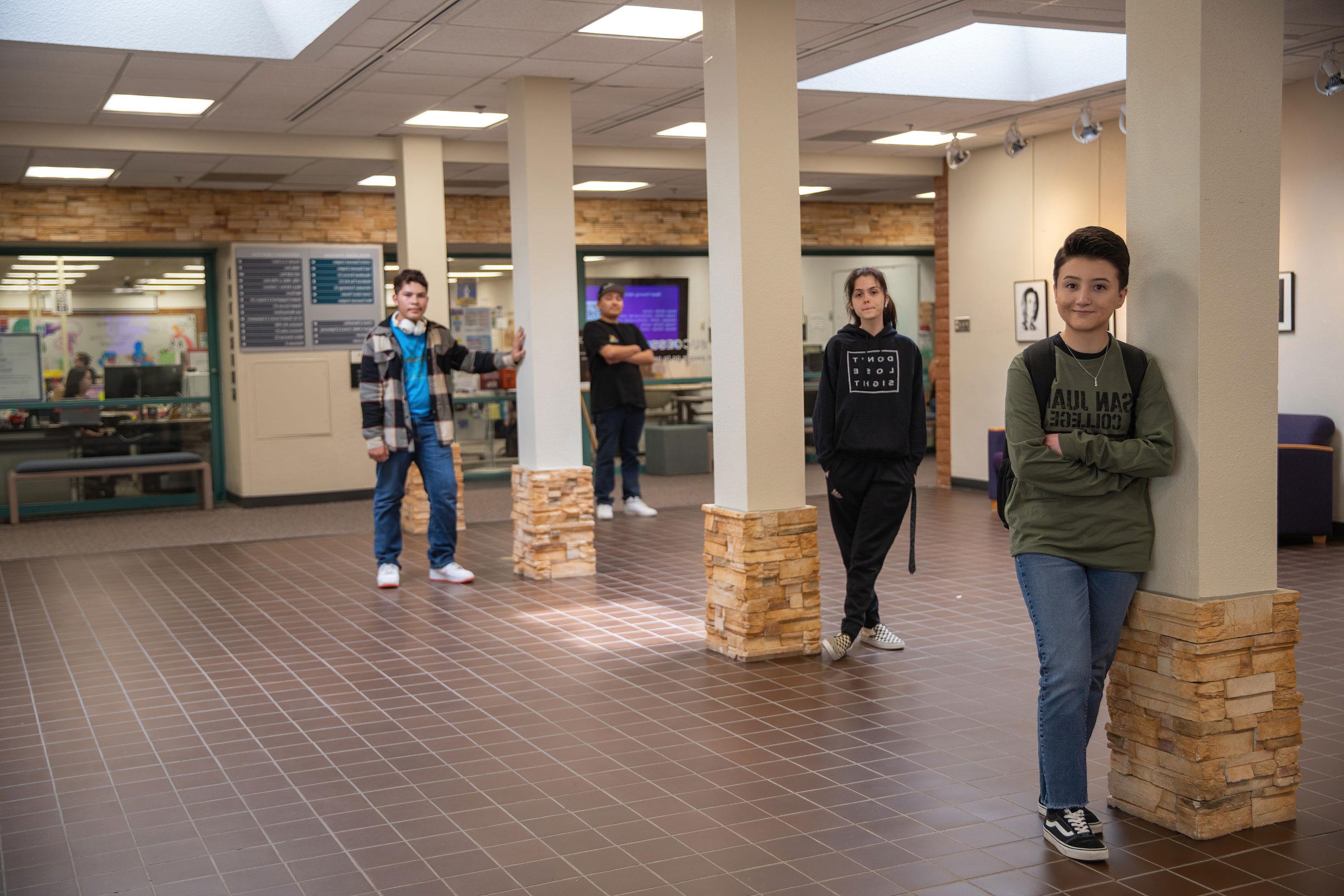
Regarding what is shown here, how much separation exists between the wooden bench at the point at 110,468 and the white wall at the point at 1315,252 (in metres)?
9.53

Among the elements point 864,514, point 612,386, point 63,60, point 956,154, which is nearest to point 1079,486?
point 864,514

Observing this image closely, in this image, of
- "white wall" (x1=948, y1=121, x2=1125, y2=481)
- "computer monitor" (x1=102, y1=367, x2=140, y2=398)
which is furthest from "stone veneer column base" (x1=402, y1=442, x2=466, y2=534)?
"white wall" (x1=948, y1=121, x2=1125, y2=481)

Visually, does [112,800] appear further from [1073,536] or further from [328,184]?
[328,184]

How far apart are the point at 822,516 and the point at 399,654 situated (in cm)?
531

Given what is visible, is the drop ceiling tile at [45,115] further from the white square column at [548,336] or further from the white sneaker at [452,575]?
A: the white sneaker at [452,575]

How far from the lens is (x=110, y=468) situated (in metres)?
11.6

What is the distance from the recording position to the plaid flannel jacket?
23.4 feet

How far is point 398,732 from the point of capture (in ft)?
14.8

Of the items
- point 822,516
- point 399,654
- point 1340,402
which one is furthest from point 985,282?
point 399,654

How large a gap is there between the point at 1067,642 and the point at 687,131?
7.55 metres

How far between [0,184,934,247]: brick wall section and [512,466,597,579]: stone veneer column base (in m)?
5.71

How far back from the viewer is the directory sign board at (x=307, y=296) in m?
12.0

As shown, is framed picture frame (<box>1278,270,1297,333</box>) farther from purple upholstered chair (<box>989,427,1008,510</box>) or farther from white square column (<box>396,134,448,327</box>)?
white square column (<box>396,134,448,327</box>)

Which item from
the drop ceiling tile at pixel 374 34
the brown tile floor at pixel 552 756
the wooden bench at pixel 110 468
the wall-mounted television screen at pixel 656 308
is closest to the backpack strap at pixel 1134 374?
the brown tile floor at pixel 552 756
